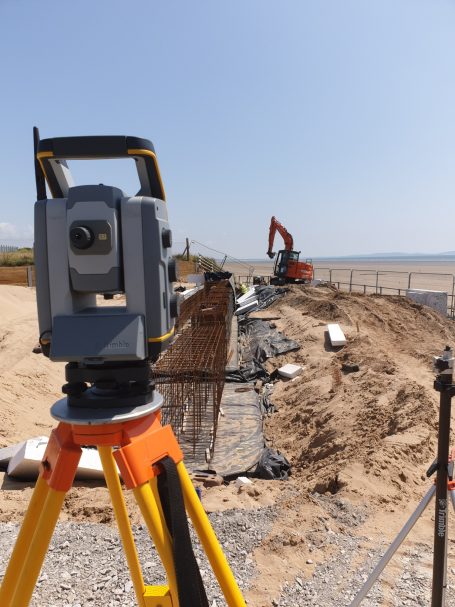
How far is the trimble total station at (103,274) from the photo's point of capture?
4.47ft

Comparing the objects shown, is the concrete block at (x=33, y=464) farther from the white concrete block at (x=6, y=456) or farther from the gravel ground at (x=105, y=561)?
the gravel ground at (x=105, y=561)

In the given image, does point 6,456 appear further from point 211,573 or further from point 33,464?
point 211,573

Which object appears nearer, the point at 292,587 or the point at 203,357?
the point at 292,587

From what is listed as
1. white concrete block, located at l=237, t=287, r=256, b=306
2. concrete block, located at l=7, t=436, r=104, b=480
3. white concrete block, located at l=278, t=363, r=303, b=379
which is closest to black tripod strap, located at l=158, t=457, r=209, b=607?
concrete block, located at l=7, t=436, r=104, b=480

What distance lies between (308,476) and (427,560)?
2220 millimetres

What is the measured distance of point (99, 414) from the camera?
139 centimetres

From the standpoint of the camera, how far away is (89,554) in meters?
3.10

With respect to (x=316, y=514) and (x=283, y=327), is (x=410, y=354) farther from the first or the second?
(x=316, y=514)

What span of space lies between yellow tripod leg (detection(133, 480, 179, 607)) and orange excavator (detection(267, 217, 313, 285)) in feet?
71.1

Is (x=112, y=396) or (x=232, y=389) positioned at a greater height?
(x=112, y=396)

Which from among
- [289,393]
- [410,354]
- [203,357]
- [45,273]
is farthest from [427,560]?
[410,354]

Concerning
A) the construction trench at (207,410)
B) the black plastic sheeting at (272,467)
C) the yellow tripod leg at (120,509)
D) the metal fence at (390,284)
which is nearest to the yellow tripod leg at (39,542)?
the yellow tripod leg at (120,509)

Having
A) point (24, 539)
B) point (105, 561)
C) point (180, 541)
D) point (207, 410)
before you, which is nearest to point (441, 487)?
point (180, 541)

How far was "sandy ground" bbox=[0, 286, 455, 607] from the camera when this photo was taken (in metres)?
3.59
